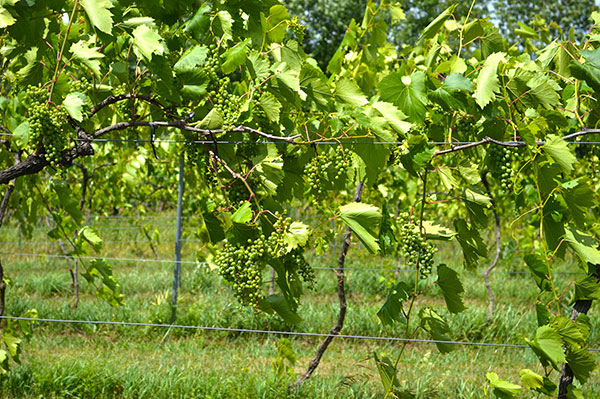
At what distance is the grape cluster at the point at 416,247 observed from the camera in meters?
1.77

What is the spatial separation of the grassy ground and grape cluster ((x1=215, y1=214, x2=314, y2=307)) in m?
0.81

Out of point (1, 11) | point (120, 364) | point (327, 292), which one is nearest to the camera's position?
point (1, 11)

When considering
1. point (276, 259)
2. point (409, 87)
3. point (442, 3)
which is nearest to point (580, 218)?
point (409, 87)

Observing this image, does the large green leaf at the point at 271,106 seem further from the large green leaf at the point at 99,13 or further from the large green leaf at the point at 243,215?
the large green leaf at the point at 99,13

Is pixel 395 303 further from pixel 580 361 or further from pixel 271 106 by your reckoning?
pixel 271 106

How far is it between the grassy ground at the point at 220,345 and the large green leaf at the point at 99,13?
61.6 inches

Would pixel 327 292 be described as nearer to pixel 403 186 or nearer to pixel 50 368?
pixel 403 186

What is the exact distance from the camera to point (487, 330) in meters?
4.64

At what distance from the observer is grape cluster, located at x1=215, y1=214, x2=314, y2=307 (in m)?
1.62

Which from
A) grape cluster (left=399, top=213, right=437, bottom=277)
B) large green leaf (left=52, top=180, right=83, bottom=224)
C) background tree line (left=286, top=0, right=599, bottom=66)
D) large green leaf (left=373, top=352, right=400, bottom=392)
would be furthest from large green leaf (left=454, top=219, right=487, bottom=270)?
background tree line (left=286, top=0, right=599, bottom=66)

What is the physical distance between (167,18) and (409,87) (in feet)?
2.58

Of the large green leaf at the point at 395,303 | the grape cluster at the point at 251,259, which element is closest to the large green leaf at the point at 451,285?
the large green leaf at the point at 395,303

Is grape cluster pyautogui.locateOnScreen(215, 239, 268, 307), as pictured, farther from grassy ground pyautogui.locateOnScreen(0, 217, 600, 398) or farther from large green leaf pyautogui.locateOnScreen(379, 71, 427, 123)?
grassy ground pyautogui.locateOnScreen(0, 217, 600, 398)

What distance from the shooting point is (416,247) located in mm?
1793
